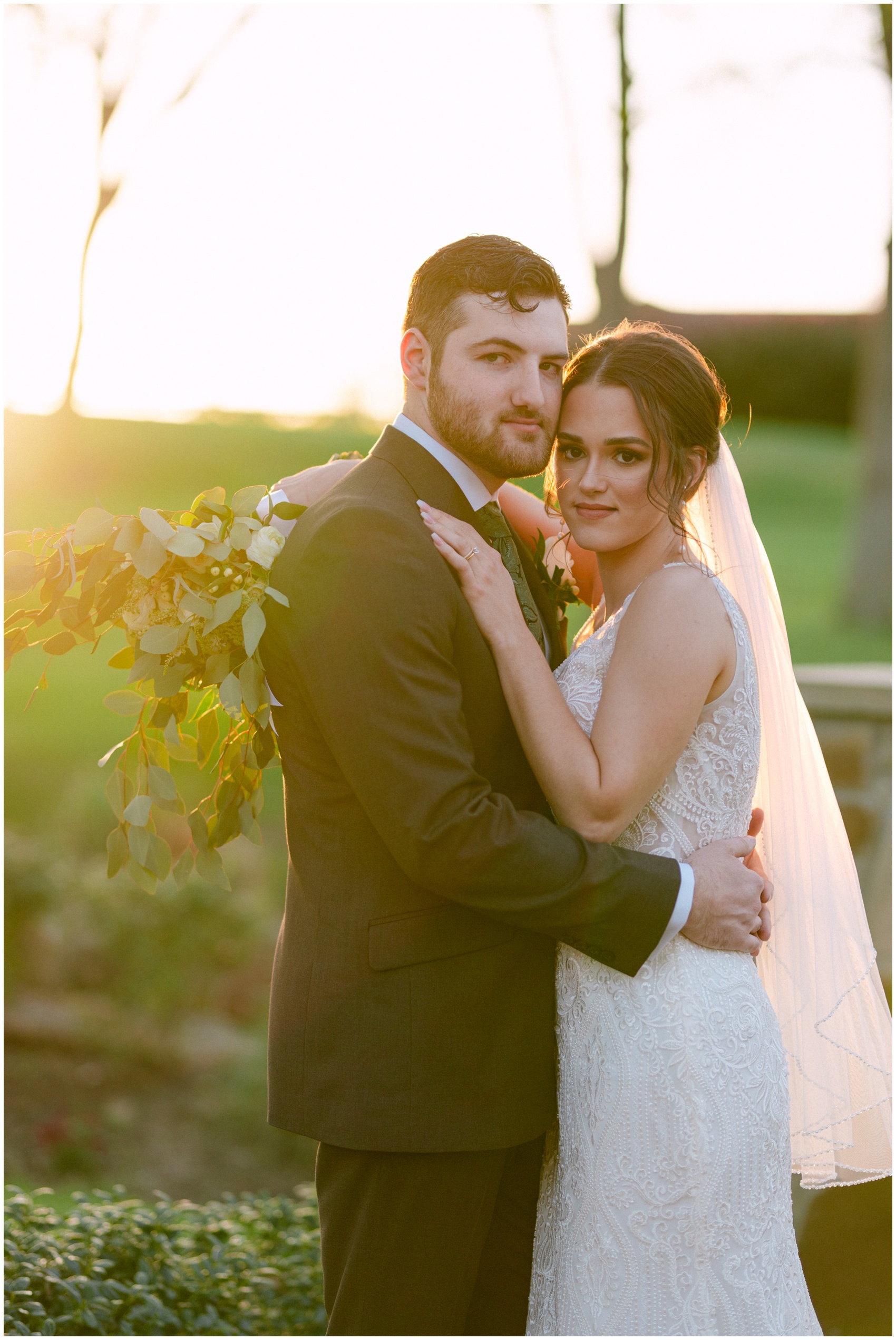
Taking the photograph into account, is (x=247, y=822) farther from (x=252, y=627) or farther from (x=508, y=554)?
(x=508, y=554)

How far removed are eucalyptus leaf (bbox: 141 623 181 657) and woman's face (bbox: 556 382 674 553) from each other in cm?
93

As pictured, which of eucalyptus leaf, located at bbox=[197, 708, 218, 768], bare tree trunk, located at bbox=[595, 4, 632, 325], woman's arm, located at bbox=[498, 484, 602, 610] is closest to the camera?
eucalyptus leaf, located at bbox=[197, 708, 218, 768]

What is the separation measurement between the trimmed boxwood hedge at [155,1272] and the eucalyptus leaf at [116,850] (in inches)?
54.8

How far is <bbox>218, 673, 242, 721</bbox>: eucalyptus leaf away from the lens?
2.29m

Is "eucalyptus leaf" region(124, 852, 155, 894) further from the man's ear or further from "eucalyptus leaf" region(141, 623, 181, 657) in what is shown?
the man's ear

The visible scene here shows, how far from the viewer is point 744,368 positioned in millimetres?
17234

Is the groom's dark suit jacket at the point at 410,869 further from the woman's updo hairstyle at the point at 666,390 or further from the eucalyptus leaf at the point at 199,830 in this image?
the woman's updo hairstyle at the point at 666,390

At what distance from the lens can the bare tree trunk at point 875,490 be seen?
10.3 metres

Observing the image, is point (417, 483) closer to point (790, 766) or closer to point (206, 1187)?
point (790, 766)

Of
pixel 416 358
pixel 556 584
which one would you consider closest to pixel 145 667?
pixel 416 358

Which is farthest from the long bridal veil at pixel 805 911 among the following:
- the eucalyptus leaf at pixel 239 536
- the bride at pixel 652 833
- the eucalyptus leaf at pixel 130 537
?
the eucalyptus leaf at pixel 130 537

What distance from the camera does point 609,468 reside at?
8.31 ft

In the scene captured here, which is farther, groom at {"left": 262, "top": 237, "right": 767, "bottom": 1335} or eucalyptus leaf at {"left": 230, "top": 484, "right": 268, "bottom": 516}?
eucalyptus leaf at {"left": 230, "top": 484, "right": 268, "bottom": 516}

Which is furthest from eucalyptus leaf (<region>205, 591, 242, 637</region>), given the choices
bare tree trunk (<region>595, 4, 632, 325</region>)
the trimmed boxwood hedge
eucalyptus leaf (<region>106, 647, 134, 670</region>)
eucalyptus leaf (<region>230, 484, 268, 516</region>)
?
bare tree trunk (<region>595, 4, 632, 325</region>)
